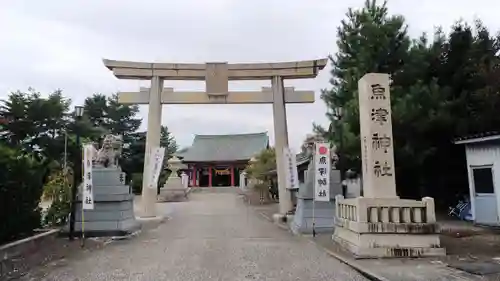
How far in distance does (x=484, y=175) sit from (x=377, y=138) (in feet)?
19.3

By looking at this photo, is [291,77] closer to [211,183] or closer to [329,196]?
[329,196]

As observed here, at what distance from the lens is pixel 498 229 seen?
38.7 ft

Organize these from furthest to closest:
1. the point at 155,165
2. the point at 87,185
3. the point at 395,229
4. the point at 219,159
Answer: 1. the point at 219,159
2. the point at 155,165
3. the point at 87,185
4. the point at 395,229

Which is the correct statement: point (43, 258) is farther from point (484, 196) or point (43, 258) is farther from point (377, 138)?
point (484, 196)

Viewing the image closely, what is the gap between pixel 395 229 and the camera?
328 inches

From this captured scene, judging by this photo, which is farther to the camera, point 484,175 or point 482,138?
point 484,175

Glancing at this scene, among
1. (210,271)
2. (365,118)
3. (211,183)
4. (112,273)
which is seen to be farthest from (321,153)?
(211,183)

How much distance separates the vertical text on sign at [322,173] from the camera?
1231 centimetres

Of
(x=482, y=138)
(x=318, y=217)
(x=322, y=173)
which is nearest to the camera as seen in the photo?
(x=482, y=138)

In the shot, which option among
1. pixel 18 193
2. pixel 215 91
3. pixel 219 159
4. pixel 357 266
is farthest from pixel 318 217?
pixel 219 159

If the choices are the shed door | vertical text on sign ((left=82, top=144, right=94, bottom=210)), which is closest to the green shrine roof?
the shed door

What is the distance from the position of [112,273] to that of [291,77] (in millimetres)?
12356

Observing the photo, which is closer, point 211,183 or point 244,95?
point 244,95

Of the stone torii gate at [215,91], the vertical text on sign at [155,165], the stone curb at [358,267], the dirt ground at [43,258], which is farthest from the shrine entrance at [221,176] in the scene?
the stone curb at [358,267]
